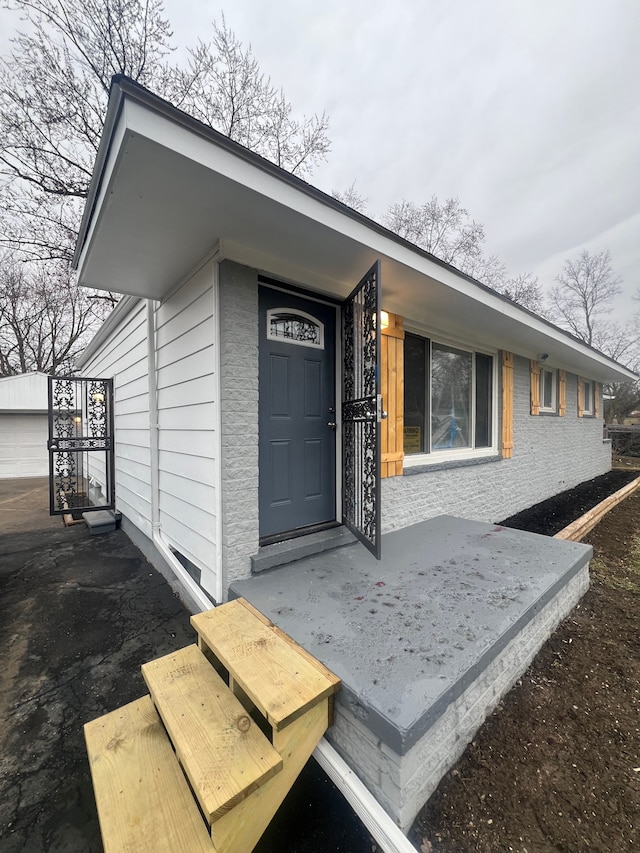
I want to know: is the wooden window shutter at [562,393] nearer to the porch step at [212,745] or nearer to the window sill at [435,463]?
the window sill at [435,463]

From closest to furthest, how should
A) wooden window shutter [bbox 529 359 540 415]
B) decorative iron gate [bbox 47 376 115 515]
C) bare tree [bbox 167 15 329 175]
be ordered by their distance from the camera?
decorative iron gate [bbox 47 376 115 515] < wooden window shutter [bbox 529 359 540 415] < bare tree [bbox 167 15 329 175]

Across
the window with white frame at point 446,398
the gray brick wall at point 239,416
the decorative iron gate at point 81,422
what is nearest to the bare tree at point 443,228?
the window with white frame at point 446,398

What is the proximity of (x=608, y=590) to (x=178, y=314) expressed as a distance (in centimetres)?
446

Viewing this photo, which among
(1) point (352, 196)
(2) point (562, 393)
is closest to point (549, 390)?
(2) point (562, 393)

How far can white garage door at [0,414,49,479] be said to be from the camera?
11.7 meters

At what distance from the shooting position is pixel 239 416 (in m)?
2.29

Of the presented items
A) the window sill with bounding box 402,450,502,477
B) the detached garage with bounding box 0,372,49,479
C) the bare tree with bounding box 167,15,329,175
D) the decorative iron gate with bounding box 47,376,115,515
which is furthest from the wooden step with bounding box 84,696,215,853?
the detached garage with bounding box 0,372,49,479

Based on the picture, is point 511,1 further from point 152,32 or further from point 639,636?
point 639,636

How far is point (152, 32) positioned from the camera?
5500mm

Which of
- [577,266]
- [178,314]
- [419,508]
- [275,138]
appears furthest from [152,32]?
[577,266]

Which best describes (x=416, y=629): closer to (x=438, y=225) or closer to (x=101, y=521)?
(x=101, y=521)

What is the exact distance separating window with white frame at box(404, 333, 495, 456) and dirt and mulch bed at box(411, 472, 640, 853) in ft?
6.87

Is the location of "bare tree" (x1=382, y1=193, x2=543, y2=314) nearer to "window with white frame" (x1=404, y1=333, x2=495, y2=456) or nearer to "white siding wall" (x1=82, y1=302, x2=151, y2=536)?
"window with white frame" (x1=404, y1=333, x2=495, y2=456)

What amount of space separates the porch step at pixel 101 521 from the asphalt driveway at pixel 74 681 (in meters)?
0.59
